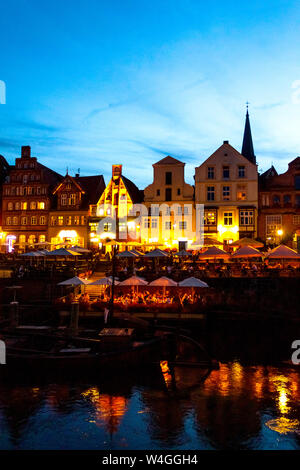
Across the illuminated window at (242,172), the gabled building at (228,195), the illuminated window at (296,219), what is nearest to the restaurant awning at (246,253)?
the gabled building at (228,195)

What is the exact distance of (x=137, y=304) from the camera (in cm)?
2878

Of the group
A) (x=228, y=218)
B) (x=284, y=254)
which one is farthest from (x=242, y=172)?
(x=284, y=254)

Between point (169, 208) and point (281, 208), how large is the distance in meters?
14.4

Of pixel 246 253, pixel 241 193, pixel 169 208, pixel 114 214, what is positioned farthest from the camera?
pixel 114 214

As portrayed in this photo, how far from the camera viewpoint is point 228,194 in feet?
172

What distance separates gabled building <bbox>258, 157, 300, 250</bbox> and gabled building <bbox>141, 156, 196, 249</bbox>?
30.4 feet

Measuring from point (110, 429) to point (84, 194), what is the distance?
163ft

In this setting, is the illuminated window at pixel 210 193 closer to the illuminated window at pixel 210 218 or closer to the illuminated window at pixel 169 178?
the illuminated window at pixel 210 218

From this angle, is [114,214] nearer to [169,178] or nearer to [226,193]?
[169,178]

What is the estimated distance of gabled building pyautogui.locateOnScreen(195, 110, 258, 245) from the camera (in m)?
50.7

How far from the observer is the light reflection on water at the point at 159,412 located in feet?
40.3

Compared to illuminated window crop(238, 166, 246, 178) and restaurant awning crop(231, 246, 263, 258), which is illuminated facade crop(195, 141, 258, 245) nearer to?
illuminated window crop(238, 166, 246, 178)

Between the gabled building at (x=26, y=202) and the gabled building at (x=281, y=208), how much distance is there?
31295 mm
